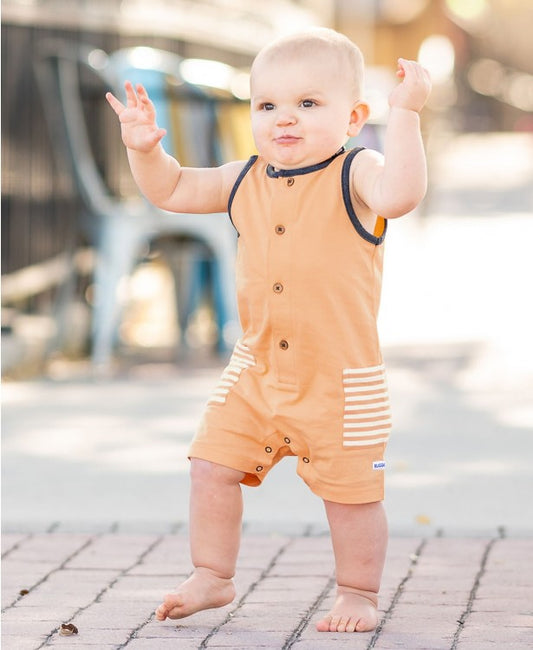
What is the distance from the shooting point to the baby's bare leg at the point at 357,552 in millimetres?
3752

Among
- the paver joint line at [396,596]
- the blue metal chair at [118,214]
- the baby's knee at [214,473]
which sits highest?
the blue metal chair at [118,214]

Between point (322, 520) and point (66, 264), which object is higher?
point (66, 264)

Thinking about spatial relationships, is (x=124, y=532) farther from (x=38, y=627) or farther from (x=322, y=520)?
(x=38, y=627)

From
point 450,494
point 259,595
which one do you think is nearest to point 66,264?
point 450,494

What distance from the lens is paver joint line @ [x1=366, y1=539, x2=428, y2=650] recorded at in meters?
3.65

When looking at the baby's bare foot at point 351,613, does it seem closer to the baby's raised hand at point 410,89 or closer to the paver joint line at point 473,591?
the paver joint line at point 473,591

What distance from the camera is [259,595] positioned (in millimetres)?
4098

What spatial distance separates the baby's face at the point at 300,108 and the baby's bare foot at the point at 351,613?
102cm

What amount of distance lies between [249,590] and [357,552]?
0.49m

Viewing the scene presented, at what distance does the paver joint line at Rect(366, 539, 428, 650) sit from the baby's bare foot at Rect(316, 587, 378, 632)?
0.10ft

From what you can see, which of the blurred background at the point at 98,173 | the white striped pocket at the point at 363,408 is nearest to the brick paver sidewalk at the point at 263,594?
the white striped pocket at the point at 363,408

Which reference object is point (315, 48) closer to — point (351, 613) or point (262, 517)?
point (351, 613)

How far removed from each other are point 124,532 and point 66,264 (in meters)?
4.32

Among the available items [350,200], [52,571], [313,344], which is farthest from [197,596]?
A: [350,200]
